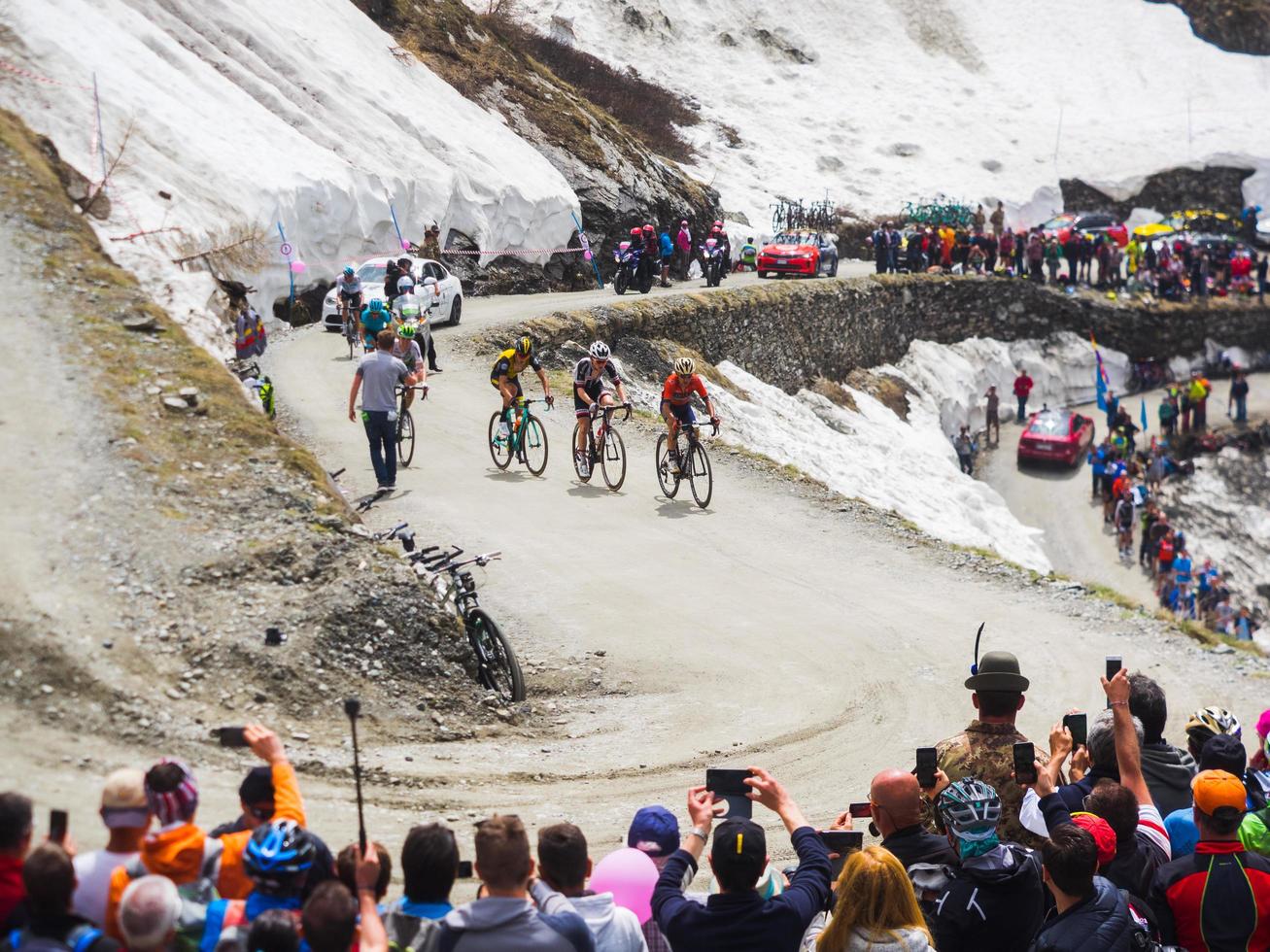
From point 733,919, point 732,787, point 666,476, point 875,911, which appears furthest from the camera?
point 666,476

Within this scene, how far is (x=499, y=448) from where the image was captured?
19109mm

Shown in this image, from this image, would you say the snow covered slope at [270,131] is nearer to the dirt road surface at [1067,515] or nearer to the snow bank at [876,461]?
the snow bank at [876,461]

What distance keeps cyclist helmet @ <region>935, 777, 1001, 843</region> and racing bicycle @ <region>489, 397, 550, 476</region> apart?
13758mm

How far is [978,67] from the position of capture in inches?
2874

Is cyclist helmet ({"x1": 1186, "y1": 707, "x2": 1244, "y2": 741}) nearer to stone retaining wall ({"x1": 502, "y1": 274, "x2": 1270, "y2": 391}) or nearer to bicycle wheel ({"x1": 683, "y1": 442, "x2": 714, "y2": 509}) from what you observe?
bicycle wheel ({"x1": 683, "y1": 442, "x2": 714, "y2": 509})

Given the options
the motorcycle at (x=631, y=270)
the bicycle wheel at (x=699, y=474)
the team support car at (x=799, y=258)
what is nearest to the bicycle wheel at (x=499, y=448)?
the bicycle wheel at (x=699, y=474)

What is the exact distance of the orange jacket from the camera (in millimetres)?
4637

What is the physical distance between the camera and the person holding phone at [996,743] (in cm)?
629

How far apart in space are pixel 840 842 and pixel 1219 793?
1.58 m

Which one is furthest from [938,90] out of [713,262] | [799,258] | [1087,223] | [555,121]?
[713,262]

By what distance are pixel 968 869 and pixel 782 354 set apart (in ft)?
111

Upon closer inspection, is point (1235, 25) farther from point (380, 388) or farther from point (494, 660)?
point (494, 660)

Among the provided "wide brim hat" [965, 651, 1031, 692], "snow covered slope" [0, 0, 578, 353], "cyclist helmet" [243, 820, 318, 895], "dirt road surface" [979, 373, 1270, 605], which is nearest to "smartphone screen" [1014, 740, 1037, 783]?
"wide brim hat" [965, 651, 1031, 692]

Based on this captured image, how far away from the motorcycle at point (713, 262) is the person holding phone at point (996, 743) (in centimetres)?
3282
